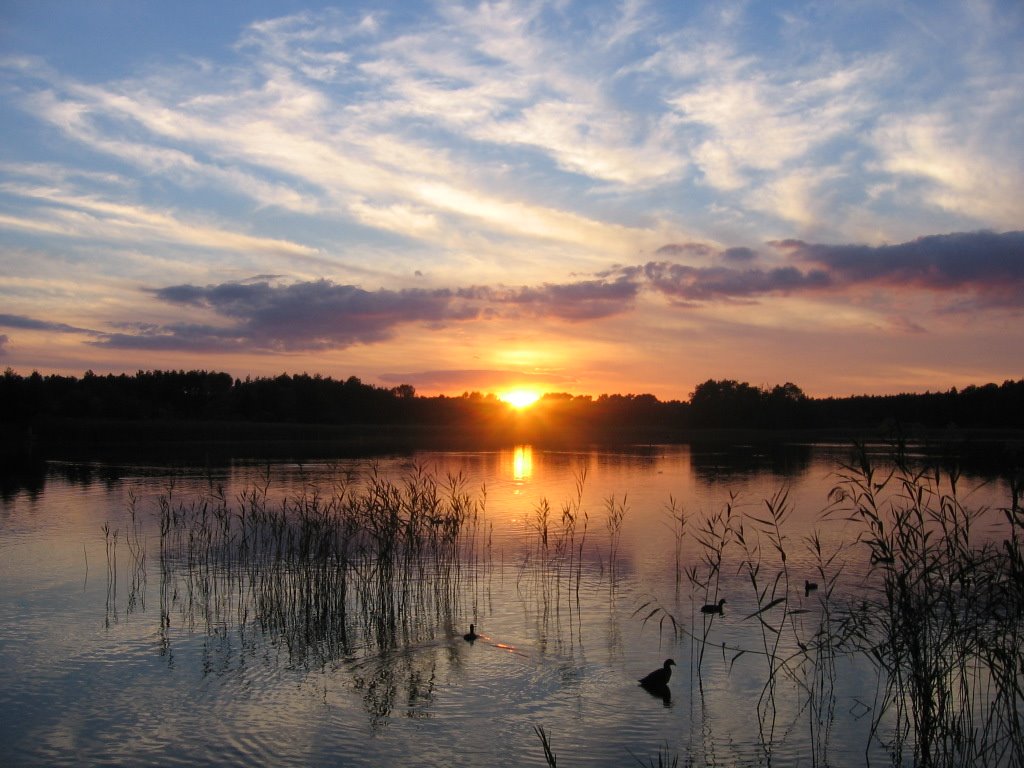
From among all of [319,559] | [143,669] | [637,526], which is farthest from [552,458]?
[143,669]

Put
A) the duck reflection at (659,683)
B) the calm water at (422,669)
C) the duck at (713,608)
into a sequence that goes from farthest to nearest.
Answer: the duck at (713,608) → the duck reflection at (659,683) → the calm water at (422,669)

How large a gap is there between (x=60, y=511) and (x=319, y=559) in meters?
11.5

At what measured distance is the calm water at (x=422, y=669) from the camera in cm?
636

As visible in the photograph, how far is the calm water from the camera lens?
6.36 m

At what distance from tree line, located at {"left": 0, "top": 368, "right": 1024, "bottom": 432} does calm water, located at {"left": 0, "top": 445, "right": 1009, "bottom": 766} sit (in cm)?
5582

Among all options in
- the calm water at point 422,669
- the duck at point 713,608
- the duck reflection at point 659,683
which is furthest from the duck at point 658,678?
the duck at point 713,608

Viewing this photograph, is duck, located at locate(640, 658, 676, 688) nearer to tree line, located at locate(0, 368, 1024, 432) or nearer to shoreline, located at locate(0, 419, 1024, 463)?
shoreline, located at locate(0, 419, 1024, 463)

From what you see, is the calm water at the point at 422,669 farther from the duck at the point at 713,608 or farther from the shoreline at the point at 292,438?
the shoreline at the point at 292,438

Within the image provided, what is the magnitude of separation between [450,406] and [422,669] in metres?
81.2

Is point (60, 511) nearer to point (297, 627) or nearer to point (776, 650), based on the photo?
point (297, 627)

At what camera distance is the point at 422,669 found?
8.16m

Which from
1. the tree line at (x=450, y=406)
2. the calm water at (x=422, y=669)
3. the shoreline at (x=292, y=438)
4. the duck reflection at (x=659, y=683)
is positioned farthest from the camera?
the tree line at (x=450, y=406)

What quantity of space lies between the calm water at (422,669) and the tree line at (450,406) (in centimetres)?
5582

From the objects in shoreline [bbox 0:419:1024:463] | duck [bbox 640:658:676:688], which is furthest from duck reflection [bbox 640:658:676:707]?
shoreline [bbox 0:419:1024:463]
